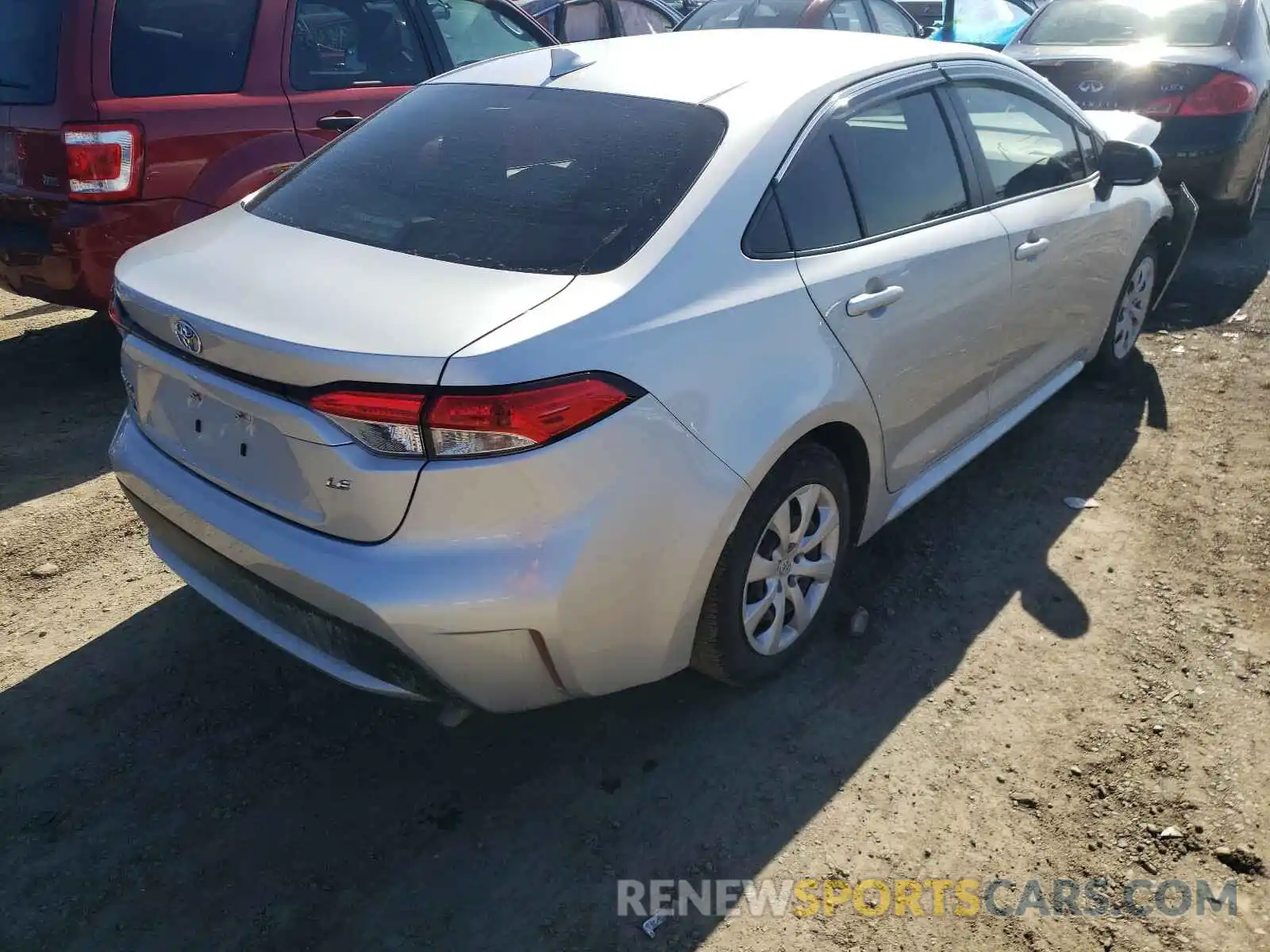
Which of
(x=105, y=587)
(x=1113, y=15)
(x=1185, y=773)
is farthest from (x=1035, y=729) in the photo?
(x=1113, y=15)

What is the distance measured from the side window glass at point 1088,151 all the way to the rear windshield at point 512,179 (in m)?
2.13

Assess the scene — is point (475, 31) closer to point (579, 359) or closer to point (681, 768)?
point (579, 359)

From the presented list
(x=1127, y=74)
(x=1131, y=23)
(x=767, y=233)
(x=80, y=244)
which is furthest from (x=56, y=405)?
(x=1131, y=23)

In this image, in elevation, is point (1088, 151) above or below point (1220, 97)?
above

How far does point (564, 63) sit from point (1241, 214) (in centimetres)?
591

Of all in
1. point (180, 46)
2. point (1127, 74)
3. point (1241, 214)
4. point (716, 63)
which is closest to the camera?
point (716, 63)

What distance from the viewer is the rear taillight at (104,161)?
4215 millimetres

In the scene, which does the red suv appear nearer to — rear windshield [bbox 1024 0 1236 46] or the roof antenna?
the roof antenna

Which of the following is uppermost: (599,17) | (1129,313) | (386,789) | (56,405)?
(599,17)

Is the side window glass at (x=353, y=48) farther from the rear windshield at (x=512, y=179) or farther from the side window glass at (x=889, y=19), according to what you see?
the side window glass at (x=889, y=19)

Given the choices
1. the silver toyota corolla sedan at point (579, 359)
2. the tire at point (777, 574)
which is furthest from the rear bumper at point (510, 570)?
the tire at point (777, 574)

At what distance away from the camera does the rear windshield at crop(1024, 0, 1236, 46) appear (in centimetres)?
666

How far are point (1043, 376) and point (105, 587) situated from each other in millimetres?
3471

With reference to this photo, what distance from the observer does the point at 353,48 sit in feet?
17.3
